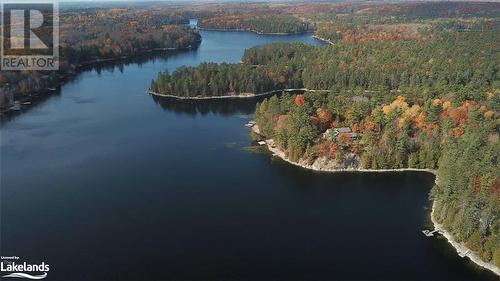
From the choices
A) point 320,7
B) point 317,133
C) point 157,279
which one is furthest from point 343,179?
point 320,7

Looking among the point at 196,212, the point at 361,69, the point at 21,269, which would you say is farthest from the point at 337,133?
the point at 361,69

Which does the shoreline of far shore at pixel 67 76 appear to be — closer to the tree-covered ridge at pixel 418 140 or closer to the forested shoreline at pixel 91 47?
the forested shoreline at pixel 91 47

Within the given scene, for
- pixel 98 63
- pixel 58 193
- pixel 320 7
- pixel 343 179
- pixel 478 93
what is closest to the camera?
pixel 58 193

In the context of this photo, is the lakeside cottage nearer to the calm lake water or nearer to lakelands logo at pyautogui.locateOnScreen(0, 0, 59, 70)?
the calm lake water

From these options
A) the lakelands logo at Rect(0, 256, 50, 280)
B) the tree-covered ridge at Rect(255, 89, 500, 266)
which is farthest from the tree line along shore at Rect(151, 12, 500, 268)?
the lakelands logo at Rect(0, 256, 50, 280)

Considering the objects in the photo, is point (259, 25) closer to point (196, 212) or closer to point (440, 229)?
point (196, 212)

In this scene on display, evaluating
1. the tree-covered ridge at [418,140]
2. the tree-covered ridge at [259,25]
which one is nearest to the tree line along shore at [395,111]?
the tree-covered ridge at [418,140]

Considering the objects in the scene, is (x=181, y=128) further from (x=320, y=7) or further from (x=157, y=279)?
(x=320, y=7)
